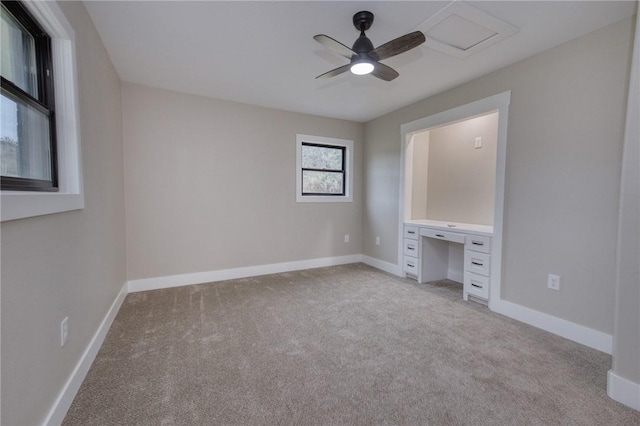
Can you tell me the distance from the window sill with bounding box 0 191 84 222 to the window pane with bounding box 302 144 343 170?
3239 mm

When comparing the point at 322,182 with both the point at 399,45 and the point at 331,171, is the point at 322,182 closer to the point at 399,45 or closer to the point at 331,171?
the point at 331,171

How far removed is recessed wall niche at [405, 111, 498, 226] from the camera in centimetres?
363

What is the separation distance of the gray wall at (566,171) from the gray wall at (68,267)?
357 cm

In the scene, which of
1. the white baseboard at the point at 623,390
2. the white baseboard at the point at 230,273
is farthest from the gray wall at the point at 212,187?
the white baseboard at the point at 623,390

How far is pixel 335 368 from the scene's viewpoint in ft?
6.32

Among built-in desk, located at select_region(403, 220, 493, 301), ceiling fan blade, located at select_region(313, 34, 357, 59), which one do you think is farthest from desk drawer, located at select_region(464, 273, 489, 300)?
ceiling fan blade, located at select_region(313, 34, 357, 59)

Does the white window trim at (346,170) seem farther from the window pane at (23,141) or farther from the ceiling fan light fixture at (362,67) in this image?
the window pane at (23,141)

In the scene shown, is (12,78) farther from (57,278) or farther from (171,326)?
(171,326)

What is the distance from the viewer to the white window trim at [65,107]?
1475 mm

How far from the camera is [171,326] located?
8.27 feet

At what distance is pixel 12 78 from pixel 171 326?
2.07 m

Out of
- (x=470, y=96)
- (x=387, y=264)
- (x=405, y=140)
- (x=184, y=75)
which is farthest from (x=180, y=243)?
(x=470, y=96)

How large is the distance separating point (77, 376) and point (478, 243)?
3.59 meters

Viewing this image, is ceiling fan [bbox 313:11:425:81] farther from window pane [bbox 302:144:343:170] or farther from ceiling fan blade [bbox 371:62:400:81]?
window pane [bbox 302:144:343:170]
